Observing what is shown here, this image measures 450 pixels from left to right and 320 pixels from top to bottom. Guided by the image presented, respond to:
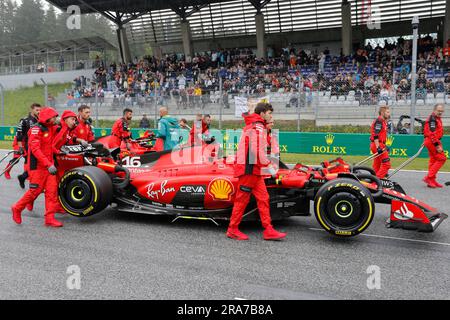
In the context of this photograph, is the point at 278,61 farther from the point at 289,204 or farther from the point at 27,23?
the point at 27,23

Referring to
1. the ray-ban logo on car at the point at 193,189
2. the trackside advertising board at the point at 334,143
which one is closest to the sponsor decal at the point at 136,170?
the ray-ban logo on car at the point at 193,189

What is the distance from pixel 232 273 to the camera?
187 inches

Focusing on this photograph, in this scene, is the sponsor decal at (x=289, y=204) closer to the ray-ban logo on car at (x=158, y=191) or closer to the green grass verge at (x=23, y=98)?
the ray-ban logo on car at (x=158, y=191)

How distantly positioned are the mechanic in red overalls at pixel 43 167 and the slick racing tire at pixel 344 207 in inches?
142

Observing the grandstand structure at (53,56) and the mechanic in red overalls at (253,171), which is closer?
the mechanic in red overalls at (253,171)

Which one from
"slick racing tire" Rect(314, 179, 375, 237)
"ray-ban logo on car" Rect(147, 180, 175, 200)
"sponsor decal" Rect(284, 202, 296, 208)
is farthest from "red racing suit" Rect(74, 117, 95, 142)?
"slick racing tire" Rect(314, 179, 375, 237)

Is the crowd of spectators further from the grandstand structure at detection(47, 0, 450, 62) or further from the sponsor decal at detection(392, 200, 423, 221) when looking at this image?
the sponsor decal at detection(392, 200, 423, 221)

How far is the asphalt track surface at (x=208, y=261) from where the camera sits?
4.31 metres

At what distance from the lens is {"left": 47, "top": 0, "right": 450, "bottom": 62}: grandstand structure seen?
29406 millimetres

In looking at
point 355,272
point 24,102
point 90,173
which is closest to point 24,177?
point 90,173

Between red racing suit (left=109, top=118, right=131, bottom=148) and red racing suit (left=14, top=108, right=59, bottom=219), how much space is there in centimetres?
321

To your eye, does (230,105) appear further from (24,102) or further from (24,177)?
(24,102)

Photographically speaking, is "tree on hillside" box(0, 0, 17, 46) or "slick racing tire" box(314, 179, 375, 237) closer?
"slick racing tire" box(314, 179, 375, 237)

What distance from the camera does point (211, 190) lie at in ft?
20.5
